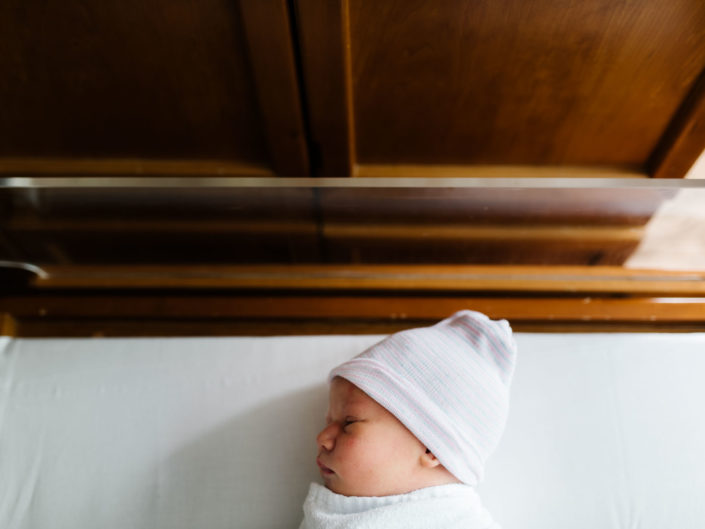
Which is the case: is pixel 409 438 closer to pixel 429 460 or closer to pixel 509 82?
pixel 429 460

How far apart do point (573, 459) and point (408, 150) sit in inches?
18.5

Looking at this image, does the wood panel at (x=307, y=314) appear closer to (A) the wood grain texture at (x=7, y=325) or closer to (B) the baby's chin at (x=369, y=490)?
(A) the wood grain texture at (x=7, y=325)

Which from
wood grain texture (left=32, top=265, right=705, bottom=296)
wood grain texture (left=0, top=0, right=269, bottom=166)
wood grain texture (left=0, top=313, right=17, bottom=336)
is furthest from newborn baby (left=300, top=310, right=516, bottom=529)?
wood grain texture (left=0, top=313, right=17, bottom=336)

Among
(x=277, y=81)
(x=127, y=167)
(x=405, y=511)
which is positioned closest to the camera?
(x=405, y=511)

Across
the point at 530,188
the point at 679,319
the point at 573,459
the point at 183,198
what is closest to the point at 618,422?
the point at 573,459

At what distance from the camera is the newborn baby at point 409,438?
544 millimetres

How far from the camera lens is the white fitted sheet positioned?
0.66 metres

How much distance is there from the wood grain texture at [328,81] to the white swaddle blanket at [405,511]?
436 mm

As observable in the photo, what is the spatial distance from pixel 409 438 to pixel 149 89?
53cm

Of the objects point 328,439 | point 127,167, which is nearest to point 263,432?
point 328,439

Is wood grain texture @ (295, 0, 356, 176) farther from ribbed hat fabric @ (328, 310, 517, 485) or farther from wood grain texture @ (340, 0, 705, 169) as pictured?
ribbed hat fabric @ (328, 310, 517, 485)

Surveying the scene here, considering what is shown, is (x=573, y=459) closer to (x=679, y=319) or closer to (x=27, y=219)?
(x=679, y=319)

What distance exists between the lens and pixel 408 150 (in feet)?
2.49

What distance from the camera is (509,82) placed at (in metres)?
0.66
